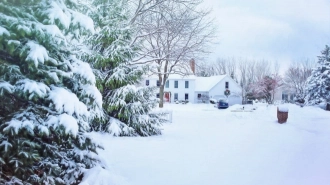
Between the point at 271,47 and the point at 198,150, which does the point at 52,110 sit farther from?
the point at 271,47

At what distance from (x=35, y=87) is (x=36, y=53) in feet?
0.57

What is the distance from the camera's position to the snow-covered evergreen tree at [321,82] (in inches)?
416

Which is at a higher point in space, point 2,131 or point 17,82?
point 17,82

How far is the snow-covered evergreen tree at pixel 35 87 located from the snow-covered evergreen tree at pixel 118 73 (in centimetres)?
292

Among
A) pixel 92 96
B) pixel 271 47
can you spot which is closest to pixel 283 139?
pixel 271 47

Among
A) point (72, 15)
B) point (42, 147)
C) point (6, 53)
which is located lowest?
point (42, 147)

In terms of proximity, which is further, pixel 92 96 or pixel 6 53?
pixel 92 96

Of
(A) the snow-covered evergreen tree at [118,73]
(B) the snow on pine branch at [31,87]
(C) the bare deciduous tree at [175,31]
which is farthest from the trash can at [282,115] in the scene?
(B) the snow on pine branch at [31,87]

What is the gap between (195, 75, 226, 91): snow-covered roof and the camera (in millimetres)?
20859

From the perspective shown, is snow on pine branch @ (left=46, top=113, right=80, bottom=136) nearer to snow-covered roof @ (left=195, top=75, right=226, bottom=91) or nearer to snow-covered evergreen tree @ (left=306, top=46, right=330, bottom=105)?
snow-covered evergreen tree @ (left=306, top=46, right=330, bottom=105)

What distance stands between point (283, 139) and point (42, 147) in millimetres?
4072

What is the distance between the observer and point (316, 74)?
34.6 ft

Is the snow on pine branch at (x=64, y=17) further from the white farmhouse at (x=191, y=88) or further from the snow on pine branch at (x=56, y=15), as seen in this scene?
the white farmhouse at (x=191, y=88)

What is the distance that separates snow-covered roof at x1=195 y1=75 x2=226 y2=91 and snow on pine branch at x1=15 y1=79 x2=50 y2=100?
1888cm
